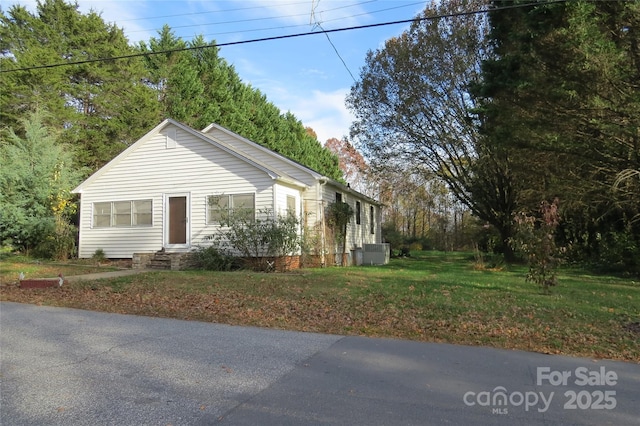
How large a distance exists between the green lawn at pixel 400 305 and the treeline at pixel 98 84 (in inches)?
735

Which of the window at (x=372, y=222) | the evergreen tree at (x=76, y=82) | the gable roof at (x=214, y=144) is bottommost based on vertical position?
the window at (x=372, y=222)

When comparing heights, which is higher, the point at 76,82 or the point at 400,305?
the point at 76,82

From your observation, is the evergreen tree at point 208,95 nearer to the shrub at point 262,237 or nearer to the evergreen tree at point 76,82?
the evergreen tree at point 76,82

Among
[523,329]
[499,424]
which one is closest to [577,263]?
[523,329]

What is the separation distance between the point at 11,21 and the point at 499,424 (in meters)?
36.1

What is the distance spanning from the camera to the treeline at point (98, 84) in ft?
88.8

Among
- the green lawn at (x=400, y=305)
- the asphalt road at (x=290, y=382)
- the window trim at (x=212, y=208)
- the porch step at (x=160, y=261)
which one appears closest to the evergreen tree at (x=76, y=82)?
the porch step at (x=160, y=261)

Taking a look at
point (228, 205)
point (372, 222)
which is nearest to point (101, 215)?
point (228, 205)

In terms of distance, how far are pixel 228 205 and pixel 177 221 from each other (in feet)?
7.66

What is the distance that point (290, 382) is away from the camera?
4.51 meters

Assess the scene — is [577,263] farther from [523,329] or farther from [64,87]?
[64,87]

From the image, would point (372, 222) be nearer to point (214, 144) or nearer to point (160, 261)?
point (214, 144)

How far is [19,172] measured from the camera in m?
20.9

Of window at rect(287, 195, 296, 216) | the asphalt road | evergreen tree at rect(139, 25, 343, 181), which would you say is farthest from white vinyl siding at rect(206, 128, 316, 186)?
the asphalt road
